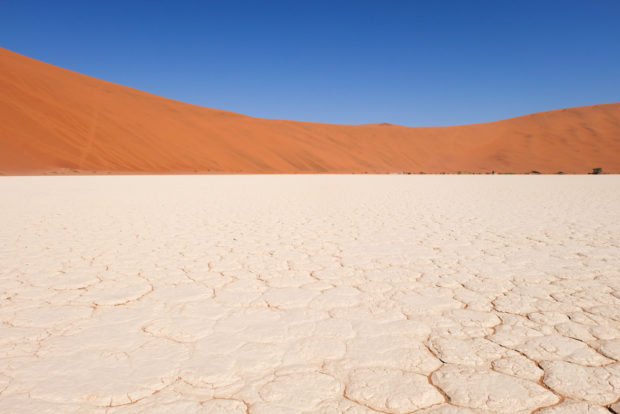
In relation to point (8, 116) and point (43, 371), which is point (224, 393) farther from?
point (8, 116)

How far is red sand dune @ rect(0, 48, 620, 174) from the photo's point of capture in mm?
19703

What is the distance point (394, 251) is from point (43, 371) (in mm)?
2661

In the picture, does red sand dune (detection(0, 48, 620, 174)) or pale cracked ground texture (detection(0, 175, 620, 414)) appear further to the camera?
red sand dune (detection(0, 48, 620, 174))

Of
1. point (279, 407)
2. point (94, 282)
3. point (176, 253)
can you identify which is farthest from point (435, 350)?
point (176, 253)

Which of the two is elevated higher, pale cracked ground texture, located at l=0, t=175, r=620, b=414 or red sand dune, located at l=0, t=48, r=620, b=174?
red sand dune, located at l=0, t=48, r=620, b=174

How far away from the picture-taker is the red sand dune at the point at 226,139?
19.7 m

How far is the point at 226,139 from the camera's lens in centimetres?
3127

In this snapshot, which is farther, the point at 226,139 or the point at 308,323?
the point at 226,139

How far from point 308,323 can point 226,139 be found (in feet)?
102

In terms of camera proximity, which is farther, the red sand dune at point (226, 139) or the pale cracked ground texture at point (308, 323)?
the red sand dune at point (226, 139)

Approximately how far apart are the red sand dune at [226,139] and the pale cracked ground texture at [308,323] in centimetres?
1772

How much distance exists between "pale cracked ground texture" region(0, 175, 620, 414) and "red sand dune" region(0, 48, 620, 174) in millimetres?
17725

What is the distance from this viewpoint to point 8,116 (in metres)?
19.1

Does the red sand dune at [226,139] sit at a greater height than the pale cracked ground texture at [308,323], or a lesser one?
greater
